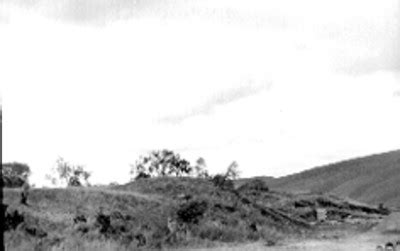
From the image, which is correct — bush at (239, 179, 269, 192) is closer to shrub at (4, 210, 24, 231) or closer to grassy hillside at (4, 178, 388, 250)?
grassy hillside at (4, 178, 388, 250)

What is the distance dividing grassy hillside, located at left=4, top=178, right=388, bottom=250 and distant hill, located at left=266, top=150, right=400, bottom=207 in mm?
64240

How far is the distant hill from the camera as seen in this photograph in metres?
108

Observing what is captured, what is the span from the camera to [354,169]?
5251 inches

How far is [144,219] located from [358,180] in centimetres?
9809

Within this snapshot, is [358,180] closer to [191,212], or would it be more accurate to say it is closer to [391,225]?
[391,225]

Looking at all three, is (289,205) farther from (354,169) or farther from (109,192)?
(354,169)

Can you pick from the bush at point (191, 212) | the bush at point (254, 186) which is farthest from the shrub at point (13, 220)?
the bush at point (254, 186)

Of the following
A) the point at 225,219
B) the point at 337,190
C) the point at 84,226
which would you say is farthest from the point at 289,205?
the point at 337,190

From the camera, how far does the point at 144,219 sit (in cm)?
3034

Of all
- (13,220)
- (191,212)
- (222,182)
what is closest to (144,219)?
(191,212)

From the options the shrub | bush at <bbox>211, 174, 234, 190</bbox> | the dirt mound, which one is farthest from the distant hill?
the shrub

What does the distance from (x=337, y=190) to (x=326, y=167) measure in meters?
22.4

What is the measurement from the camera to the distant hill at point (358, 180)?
355ft

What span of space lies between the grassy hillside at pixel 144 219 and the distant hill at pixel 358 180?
64240 mm
